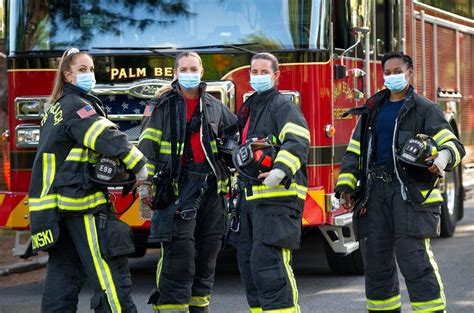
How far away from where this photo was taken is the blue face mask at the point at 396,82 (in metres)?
7.33

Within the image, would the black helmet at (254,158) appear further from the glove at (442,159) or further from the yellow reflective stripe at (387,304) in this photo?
the yellow reflective stripe at (387,304)

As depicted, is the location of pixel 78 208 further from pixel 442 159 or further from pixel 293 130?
pixel 442 159

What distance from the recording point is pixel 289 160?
7.05m

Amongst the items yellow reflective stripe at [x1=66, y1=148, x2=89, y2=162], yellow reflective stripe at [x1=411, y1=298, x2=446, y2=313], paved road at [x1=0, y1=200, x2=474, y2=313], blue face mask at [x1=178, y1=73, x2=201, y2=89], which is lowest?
paved road at [x1=0, y1=200, x2=474, y2=313]

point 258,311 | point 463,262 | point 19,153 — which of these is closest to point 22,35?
point 19,153

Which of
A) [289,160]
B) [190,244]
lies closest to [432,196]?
[289,160]

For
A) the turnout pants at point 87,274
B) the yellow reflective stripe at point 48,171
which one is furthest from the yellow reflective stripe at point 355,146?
the yellow reflective stripe at point 48,171

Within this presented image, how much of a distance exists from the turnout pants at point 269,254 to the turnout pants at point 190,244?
0.39 meters

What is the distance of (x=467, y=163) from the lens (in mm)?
14359

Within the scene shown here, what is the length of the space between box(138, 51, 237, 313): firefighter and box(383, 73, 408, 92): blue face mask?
3.83 ft

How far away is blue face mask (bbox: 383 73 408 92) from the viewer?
7.33m

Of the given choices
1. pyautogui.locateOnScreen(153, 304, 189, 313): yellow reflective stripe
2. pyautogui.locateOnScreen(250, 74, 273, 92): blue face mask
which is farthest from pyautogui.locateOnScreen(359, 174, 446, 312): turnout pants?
pyautogui.locateOnScreen(153, 304, 189, 313): yellow reflective stripe

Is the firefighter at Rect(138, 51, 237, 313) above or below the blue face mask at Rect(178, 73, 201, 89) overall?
below

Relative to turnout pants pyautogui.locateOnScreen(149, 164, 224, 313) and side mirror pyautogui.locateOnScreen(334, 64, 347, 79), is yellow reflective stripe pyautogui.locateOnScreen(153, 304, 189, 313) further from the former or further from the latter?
side mirror pyautogui.locateOnScreen(334, 64, 347, 79)
